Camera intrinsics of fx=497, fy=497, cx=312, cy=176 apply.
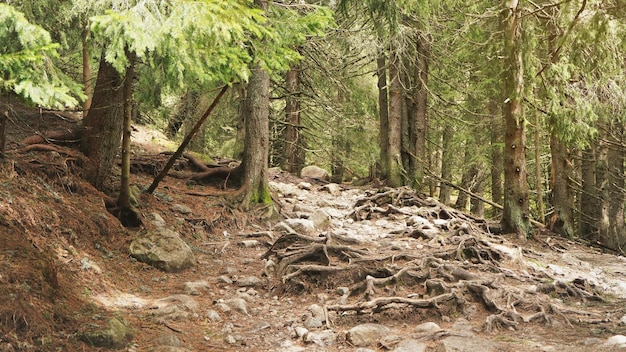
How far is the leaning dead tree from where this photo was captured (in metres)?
5.23

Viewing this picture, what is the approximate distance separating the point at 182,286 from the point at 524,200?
7407mm

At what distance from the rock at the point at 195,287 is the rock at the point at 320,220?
3.82 metres

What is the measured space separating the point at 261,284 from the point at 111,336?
249cm

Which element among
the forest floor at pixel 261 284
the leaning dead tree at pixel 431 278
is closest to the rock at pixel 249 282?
the forest floor at pixel 261 284

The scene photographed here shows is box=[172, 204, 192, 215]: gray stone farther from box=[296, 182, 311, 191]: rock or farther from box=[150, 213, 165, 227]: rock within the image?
box=[296, 182, 311, 191]: rock

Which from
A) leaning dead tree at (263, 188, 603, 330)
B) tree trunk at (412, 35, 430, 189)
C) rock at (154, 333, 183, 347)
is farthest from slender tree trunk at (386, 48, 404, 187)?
rock at (154, 333, 183, 347)

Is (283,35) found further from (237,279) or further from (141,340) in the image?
(141,340)

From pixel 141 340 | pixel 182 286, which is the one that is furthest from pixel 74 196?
pixel 141 340

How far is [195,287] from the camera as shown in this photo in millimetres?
5973

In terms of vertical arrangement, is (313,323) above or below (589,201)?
below

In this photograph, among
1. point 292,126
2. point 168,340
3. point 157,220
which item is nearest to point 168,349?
point 168,340

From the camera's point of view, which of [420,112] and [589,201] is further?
[420,112]

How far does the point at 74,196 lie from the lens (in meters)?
6.79

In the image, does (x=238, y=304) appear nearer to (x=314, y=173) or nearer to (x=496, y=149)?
(x=314, y=173)
